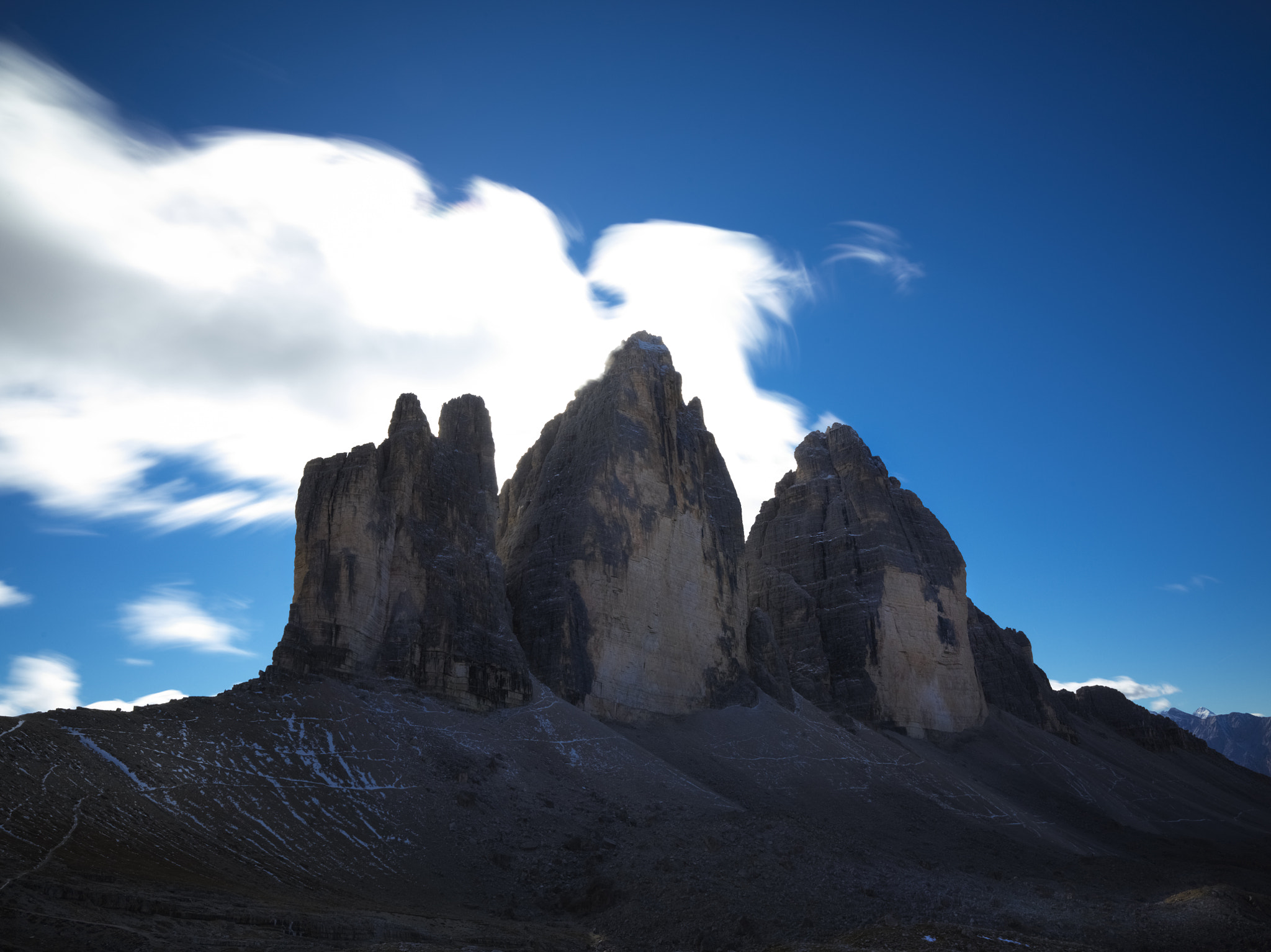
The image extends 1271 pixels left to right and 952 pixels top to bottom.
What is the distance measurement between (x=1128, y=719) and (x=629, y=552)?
78.6 metres

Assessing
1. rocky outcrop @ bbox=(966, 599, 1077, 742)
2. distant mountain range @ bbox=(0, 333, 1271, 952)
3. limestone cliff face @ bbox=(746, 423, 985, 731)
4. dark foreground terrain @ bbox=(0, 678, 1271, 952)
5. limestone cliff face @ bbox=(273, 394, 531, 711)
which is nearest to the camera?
dark foreground terrain @ bbox=(0, 678, 1271, 952)

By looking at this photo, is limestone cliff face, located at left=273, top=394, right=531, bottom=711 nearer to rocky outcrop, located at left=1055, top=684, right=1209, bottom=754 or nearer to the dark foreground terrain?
the dark foreground terrain

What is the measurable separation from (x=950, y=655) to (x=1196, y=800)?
89.8 feet

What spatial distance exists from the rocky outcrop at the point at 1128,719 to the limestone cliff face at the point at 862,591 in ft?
111

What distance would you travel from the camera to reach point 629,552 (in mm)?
68812

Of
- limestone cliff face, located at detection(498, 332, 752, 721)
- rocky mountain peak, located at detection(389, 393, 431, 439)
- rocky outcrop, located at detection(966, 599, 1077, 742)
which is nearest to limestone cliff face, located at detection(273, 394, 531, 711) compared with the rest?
rocky mountain peak, located at detection(389, 393, 431, 439)

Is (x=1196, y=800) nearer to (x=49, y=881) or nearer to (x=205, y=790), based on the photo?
(x=205, y=790)

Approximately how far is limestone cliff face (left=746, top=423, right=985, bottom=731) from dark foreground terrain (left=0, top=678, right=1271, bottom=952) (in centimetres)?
2050

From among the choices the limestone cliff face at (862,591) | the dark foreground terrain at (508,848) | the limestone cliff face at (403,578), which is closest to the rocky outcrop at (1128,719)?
the limestone cliff face at (862,591)

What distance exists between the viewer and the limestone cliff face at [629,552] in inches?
2542

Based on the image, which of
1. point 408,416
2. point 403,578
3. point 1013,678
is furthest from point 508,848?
point 1013,678

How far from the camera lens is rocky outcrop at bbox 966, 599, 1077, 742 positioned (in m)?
97.6

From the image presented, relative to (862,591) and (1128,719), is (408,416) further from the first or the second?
(1128,719)

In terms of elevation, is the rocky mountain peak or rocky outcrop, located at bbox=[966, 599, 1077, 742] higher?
the rocky mountain peak
